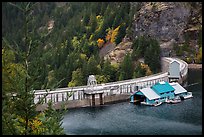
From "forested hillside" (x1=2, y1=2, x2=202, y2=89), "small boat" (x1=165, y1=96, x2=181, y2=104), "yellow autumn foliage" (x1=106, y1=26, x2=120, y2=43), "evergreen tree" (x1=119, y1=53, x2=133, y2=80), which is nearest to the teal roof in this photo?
"small boat" (x1=165, y1=96, x2=181, y2=104)

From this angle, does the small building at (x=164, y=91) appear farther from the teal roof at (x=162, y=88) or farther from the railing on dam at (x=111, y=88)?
the railing on dam at (x=111, y=88)

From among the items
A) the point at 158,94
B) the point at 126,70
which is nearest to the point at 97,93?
the point at 158,94

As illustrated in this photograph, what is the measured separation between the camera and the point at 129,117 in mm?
55781

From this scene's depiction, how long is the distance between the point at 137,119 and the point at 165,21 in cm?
6665

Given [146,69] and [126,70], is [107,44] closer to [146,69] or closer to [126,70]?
[146,69]

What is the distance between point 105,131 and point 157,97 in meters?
21.5

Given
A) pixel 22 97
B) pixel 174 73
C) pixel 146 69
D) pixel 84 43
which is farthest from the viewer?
pixel 84 43

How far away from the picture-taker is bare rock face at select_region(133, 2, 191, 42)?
380 ft

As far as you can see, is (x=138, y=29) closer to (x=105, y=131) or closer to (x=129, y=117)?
(x=129, y=117)

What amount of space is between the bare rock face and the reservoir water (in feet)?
157

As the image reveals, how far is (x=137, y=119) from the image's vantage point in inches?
2136

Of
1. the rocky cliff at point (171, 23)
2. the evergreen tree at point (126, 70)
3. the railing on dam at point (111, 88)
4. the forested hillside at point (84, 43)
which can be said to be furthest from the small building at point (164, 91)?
the rocky cliff at point (171, 23)

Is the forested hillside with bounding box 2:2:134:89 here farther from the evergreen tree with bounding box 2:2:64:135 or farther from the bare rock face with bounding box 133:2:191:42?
the evergreen tree with bounding box 2:2:64:135

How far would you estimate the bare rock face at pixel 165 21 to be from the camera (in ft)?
380
